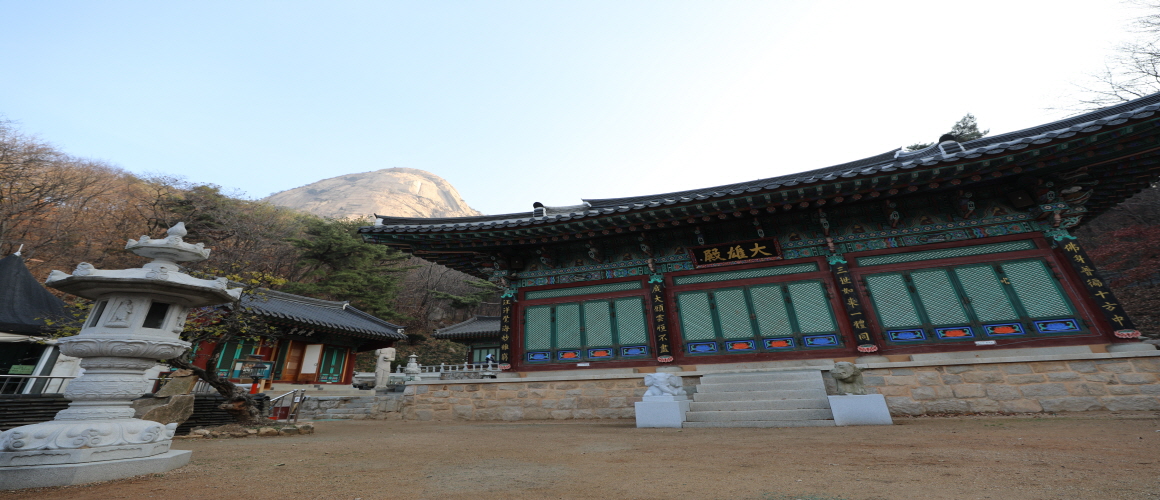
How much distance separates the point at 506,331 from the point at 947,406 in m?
8.64

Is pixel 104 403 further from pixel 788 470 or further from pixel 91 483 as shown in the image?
pixel 788 470

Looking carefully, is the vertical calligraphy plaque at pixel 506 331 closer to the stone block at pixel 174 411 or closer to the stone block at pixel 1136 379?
the stone block at pixel 174 411

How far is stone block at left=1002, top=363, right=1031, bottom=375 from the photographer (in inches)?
267

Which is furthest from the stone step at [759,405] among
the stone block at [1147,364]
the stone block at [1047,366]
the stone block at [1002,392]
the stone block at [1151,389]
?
the stone block at [1147,364]

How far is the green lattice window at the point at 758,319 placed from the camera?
8281 mm

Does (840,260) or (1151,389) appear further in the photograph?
(840,260)

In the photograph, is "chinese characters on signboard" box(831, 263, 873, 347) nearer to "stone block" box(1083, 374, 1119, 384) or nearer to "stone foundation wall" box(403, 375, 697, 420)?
"stone block" box(1083, 374, 1119, 384)

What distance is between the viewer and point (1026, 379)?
675 cm

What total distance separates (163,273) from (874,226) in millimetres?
11066

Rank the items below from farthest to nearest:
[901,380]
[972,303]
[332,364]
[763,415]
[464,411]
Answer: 1. [332,364]
2. [464,411]
3. [972,303]
4. [901,380]
5. [763,415]

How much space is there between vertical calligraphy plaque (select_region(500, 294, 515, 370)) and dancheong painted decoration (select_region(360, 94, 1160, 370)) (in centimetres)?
4

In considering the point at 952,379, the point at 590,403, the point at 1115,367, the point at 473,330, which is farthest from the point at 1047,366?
the point at 473,330

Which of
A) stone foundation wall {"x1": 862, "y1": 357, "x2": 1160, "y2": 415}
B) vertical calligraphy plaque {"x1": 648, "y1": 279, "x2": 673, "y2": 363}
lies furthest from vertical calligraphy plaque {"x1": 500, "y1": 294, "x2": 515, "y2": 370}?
stone foundation wall {"x1": 862, "y1": 357, "x2": 1160, "y2": 415}

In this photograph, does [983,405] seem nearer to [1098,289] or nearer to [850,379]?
[850,379]
